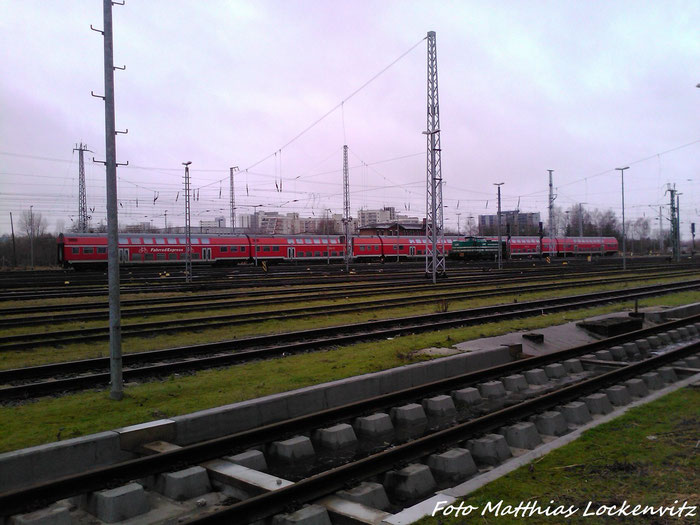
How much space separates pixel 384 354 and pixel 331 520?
742 cm

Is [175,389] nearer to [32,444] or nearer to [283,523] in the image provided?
[32,444]

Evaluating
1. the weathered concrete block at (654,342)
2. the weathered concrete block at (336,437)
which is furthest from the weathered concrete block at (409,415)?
the weathered concrete block at (654,342)

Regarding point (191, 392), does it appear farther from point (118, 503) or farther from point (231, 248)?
point (231, 248)

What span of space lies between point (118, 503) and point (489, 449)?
459 centimetres

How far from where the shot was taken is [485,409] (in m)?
9.83

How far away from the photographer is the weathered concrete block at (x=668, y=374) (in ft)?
38.3

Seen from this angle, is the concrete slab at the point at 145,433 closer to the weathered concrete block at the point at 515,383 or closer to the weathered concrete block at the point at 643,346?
the weathered concrete block at the point at 515,383

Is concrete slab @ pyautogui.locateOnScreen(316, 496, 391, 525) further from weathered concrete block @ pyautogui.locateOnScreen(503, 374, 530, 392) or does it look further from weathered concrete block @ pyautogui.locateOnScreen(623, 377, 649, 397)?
weathered concrete block @ pyautogui.locateOnScreen(623, 377, 649, 397)

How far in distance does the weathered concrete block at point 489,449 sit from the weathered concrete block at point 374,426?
1305 mm

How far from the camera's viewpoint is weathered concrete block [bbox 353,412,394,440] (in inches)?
329

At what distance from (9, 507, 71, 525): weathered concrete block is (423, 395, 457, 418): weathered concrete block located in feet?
18.7

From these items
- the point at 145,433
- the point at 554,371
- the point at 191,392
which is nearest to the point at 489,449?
the point at 145,433

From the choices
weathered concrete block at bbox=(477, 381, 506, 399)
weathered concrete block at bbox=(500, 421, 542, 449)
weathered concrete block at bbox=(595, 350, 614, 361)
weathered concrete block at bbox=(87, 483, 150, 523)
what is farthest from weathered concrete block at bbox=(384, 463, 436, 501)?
weathered concrete block at bbox=(595, 350, 614, 361)

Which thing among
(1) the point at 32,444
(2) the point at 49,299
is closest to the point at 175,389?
(1) the point at 32,444
